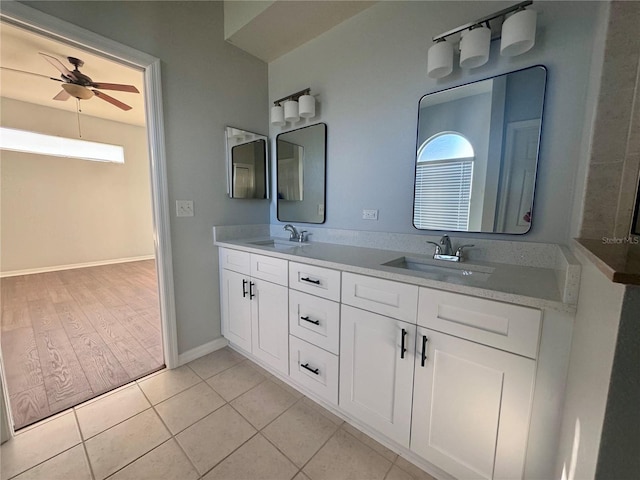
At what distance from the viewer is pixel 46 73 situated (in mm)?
2926

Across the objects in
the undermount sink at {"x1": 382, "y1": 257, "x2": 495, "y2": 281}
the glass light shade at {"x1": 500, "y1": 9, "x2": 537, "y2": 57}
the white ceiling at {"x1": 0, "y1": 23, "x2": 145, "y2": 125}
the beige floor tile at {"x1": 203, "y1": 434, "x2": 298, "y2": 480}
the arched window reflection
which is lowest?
the beige floor tile at {"x1": 203, "y1": 434, "x2": 298, "y2": 480}

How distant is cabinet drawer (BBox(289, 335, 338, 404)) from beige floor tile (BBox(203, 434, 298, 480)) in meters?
0.36

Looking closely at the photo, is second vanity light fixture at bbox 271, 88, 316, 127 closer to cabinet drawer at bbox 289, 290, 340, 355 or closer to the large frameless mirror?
the large frameless mirror

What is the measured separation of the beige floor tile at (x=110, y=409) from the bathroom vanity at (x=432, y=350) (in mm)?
877

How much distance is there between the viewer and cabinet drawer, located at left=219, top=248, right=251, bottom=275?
1.85 m

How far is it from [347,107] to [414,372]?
5.72ft

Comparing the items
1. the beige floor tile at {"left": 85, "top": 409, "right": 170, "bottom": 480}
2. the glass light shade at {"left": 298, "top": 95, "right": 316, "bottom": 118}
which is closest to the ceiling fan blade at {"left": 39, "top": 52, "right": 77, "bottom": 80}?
the glass light shade at {"left": 298, "top": 95, "right": 316, "bottom": 118}

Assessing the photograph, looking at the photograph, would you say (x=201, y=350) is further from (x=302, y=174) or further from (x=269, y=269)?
(x=302, y=174)

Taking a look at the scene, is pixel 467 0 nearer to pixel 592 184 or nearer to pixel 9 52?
pixel 592 184

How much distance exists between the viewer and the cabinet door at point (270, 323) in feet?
5.35

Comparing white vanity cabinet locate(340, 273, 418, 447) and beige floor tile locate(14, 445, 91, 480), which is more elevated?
white vanity cabinet locate(340, 273, 418, 447)

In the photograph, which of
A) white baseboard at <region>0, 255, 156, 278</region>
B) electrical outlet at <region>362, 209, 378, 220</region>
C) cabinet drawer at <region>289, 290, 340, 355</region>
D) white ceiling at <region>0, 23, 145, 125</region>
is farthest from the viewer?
white baseboard at <region>0, 255, 156, 278</region>

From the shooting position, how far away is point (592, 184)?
94cm

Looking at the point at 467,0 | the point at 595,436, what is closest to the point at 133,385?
the point at 595,436
